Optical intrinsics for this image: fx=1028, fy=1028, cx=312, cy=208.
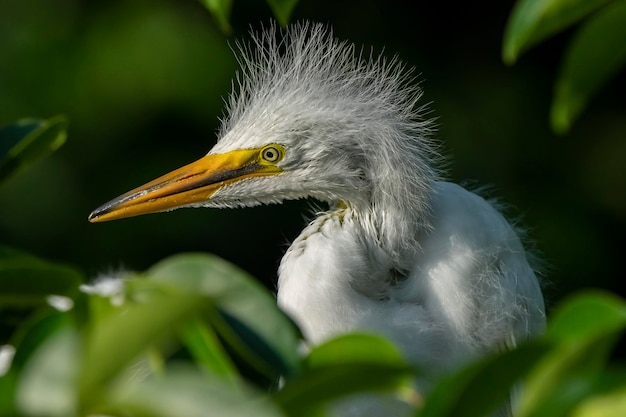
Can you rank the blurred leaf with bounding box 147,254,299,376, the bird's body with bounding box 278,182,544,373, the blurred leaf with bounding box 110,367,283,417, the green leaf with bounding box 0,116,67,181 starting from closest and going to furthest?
the blurred leaf with bounding box 110,367,283,417 < the blurred leaf with bounding box 147,254,299,376 < the green leaf with bounding box 0,116,67,181 < the bird's body with bounding box 278,182,544,373

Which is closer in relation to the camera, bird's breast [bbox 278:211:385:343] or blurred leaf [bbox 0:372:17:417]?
blurred leaf [bbox 0:372:17:417]

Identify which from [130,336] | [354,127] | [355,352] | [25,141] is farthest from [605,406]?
[354,127]

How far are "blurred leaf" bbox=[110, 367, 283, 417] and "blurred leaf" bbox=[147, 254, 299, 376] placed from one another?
7 centimetres

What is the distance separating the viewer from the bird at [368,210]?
1.78 meters

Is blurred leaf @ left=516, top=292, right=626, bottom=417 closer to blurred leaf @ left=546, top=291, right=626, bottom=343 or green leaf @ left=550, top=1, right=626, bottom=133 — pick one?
blurred leaf @ left=546, top=291, right=626, bottom=343

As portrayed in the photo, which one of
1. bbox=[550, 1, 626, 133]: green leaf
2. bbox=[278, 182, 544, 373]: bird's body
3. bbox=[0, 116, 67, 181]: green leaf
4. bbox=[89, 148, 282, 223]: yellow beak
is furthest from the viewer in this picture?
bbox=[89, 148, 282, 223]: yellow beak

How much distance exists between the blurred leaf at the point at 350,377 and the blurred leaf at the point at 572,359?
0.23 ft

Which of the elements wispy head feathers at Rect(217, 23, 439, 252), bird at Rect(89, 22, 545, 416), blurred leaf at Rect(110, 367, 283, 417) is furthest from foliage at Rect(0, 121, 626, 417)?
wispy head feathers at Rect(217, 23, 439, 252)

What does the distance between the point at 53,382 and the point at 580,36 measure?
0.41 meters

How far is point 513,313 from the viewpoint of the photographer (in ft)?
5.96

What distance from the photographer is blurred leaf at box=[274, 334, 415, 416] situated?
51 cm

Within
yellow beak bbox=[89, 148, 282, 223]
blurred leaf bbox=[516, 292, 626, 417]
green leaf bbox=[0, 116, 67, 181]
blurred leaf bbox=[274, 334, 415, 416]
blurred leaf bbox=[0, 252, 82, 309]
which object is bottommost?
blurred leaf bbox=[516, 292, 626, 417]

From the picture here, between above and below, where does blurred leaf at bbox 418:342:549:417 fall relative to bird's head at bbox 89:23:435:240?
below

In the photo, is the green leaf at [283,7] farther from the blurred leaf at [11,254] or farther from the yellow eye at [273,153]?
the yellow eye at [273,153]
